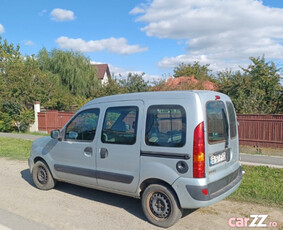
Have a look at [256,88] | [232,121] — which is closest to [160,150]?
[232,121]

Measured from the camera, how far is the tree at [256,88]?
14039mm

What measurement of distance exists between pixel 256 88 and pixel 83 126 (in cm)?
1225

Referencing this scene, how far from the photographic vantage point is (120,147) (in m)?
4.49

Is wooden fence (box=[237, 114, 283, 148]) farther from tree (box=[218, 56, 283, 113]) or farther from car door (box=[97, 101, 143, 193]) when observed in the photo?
car door (box=[97, 101, 143, 193])

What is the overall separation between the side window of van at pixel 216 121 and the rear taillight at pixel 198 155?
21 cm

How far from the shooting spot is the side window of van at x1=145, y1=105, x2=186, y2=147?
3.91 metres

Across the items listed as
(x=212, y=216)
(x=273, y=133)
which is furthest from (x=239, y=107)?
(x=212, y=216)

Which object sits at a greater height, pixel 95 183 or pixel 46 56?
pixel 46 56

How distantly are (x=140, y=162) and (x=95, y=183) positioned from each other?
1.15 metres

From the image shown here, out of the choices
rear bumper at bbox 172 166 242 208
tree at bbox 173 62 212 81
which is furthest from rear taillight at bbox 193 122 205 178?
tree at bbox 173 62 212 81

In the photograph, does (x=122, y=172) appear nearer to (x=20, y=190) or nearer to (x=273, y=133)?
(x=20, y=190)

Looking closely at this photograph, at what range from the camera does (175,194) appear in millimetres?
3975

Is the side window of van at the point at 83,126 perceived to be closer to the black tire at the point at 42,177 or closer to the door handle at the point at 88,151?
the door handle at the point at 88,151

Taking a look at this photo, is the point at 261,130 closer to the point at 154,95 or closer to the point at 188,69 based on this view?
the point at 154,95
